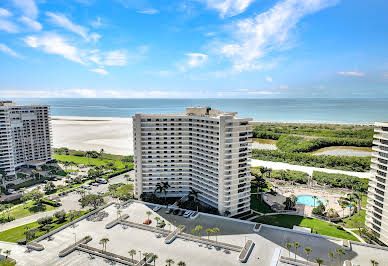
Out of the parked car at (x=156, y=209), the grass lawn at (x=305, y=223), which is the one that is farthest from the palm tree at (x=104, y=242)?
the grass lawn at (x=305, y=223)


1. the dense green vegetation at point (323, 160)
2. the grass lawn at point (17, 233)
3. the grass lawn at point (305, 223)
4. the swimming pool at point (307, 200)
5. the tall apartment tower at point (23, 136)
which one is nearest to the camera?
the grass lawn at point (17, 233)

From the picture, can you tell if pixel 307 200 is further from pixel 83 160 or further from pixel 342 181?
pixel 83 160

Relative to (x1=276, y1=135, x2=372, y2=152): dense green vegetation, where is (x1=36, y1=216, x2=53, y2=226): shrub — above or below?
below

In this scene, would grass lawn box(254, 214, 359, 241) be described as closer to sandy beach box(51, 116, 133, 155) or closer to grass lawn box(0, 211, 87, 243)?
grass lawn box(0, 211, 87, 243)

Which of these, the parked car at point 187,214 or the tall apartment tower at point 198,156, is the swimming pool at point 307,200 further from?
the parked car at point 187,214

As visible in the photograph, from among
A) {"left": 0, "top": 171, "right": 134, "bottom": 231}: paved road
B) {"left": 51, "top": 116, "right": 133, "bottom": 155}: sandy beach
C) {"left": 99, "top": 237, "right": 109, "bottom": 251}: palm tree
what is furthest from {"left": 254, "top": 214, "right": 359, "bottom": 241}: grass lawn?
{"left": 51, "top": 116, "right": 133, "bottom": 155}: sandy beach

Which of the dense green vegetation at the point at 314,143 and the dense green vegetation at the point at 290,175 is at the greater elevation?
the dense green vegetation at the point at 314,143
